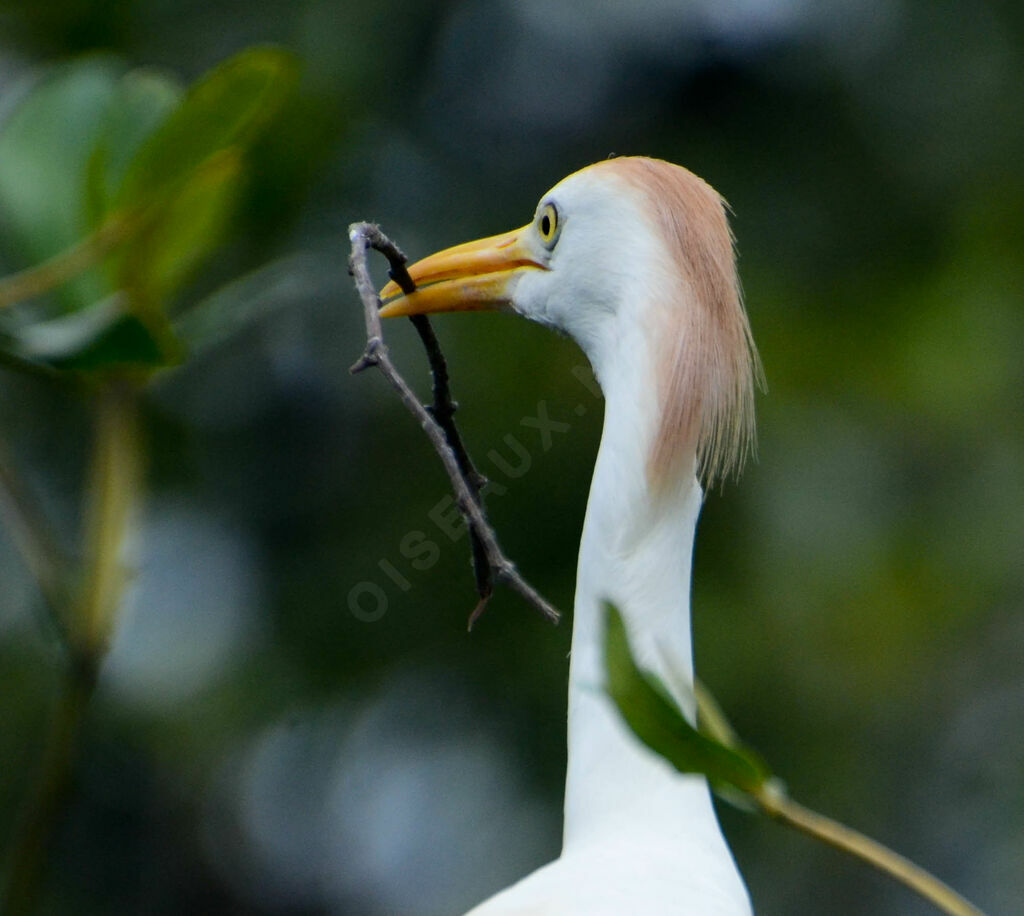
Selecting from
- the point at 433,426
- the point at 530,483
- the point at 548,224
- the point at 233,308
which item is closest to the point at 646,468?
the point at 548,224

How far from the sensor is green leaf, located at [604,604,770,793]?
1.72 feet

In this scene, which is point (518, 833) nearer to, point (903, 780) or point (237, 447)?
point (903, 780)

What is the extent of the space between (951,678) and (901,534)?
0.66 m

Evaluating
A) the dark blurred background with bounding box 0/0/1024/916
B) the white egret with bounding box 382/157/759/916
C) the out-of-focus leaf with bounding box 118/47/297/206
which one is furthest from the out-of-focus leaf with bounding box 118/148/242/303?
the dark blurred background with bounding box 0/0/1024/916

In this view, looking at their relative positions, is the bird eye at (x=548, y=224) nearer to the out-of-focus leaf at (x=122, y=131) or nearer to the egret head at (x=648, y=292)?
the egret head at (x=648, y=292)

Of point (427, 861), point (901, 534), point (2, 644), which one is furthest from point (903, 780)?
point (2, 644)

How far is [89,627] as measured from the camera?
0.70m

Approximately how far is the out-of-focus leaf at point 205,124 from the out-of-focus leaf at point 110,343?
7 cm

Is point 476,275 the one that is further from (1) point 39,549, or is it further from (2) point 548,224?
(1) point 39,549

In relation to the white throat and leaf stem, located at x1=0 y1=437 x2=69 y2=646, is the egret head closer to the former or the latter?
the white throat

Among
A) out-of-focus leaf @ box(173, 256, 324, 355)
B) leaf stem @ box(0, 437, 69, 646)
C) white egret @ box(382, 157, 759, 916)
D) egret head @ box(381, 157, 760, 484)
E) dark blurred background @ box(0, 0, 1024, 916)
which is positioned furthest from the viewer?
dark blurred background @ box(0, 0, 1024, 916)

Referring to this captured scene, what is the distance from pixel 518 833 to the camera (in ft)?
17.1

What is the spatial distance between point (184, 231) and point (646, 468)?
912 millimetres

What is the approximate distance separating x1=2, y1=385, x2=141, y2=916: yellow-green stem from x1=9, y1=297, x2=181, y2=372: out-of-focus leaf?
0.10 ft
